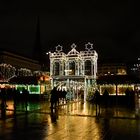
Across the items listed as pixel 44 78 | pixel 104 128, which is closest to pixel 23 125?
pixel 104 128

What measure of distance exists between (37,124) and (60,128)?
194 cm

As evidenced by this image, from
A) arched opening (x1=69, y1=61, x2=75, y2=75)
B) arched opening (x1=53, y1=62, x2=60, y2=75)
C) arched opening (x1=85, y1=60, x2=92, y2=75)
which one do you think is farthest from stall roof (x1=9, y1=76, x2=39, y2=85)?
arched opening (x1=85, y1=60, x2=92, y2=75)

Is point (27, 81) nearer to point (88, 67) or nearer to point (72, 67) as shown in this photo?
point (72, 67)

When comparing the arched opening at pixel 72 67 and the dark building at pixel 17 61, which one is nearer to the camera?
the arched opening at pixel 72 67

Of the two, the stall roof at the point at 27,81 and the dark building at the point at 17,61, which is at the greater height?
the dark building at the point at 17,61

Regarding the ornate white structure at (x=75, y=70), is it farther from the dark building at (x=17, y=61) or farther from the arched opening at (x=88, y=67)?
the dark building at (x=17, y=61)

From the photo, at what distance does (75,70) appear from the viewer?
46.1m

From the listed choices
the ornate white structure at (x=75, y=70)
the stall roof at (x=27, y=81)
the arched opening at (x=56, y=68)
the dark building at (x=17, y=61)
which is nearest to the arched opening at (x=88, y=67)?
the ornate white structure at (x=75, y=70)

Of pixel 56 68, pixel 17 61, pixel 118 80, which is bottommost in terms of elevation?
pixel 118 80

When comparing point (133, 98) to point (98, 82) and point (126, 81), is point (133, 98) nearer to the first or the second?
point (126, 81)

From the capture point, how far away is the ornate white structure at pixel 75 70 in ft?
144

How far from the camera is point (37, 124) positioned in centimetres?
1675

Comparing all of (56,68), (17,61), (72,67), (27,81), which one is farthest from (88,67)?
(17,61)

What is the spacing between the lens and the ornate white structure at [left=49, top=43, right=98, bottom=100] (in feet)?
144
